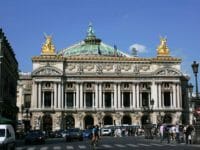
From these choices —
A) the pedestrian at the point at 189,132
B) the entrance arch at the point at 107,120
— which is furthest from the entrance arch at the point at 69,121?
the pedestrian at the point at 189,132

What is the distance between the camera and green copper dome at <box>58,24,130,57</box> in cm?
15488

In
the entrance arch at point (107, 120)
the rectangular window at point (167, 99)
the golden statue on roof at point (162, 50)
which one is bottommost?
the entrance arch at point (107, 120)

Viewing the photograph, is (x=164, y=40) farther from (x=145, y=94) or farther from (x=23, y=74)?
(x=23, y=74)

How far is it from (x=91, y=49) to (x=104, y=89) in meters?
23.5

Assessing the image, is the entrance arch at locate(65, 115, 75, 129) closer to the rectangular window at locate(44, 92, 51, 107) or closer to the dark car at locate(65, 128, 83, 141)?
the rectangular window at locate(44, 92, 51, 107)

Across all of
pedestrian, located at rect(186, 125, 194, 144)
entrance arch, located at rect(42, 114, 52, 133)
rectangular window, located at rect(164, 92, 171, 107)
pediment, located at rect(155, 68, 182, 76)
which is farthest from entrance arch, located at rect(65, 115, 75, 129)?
pedestrian, located at rect(186, 125, 194, 144)

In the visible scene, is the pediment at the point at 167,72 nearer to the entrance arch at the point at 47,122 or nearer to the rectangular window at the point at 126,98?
the rectangular window at the point at 126,98

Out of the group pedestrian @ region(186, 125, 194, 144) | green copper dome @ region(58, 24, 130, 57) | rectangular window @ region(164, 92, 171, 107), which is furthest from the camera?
green copper dome @ region(58, 24, 130, 57)

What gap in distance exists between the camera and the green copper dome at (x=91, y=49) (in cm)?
15488

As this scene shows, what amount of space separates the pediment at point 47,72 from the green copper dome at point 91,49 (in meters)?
20.6

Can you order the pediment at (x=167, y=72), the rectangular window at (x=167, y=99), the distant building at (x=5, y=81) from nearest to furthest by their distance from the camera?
the distant building at (x=5, y=81) < the pediment at (x=167, y=72) < the rectangular window at (x=167, y=99)

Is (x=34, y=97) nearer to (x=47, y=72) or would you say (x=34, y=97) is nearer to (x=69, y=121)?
(x=47, y=72)

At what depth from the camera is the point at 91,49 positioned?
6142 inches

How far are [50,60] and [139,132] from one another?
37.0 m
